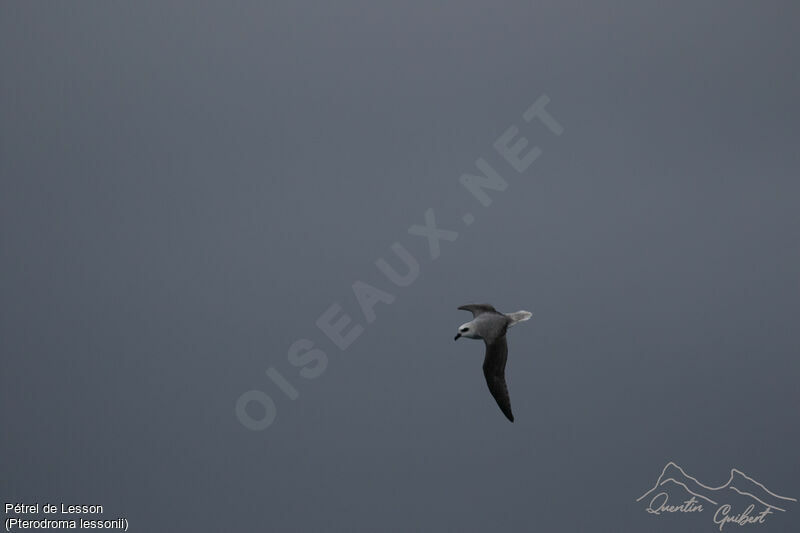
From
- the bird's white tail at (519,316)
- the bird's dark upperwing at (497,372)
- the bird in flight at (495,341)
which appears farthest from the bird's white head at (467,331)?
the bird's white tail at (519,316)

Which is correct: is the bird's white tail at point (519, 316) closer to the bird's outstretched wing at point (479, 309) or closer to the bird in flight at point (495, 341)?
the bird in flight at point (495, 341)

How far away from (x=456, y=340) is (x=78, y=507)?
26.0ft

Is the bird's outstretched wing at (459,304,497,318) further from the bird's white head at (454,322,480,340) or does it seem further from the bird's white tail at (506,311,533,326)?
the bird's white head at (454,322,480,340)

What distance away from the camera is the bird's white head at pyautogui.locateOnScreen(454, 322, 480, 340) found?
36.6 feet

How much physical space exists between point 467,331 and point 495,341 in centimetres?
57

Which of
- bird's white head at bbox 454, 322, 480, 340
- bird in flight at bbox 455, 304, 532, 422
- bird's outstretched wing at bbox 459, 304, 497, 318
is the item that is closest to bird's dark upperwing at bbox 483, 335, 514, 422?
bird in flight at bbox 455, 304, 532, 422

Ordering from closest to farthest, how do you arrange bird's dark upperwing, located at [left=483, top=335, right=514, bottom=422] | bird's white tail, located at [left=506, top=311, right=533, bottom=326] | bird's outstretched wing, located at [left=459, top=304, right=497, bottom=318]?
bird's dark upperwing, located at [left=483, top=335, right=514, bottom=422] < bird's white tail, located at [left=506, top=311, right=533, bottom=326] < bird's outstretched wing, located at [left=459, top=304, right=497, bottom=318]

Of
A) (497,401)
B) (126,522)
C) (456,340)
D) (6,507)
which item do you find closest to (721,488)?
(497,401)

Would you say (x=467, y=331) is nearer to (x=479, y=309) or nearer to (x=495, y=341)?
(x=495, y=341)

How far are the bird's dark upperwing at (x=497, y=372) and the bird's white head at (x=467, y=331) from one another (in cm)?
33

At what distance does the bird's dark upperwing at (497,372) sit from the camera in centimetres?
1109

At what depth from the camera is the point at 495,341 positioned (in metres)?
11.5

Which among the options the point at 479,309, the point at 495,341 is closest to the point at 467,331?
the point at 495,341

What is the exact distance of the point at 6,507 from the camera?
13797 millimetres
